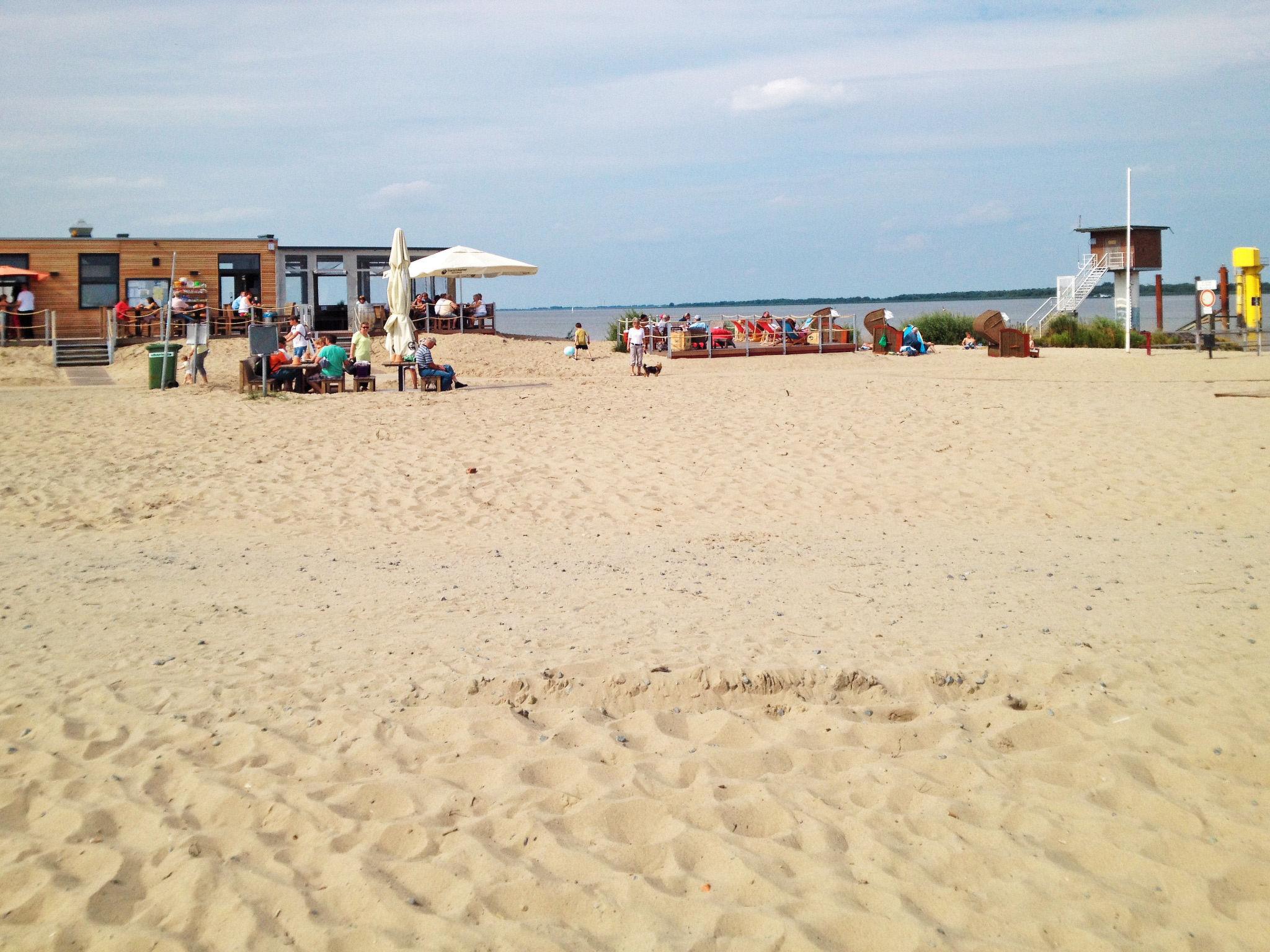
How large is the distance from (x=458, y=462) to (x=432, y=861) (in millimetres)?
7265

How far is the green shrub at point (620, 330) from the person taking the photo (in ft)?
96.8

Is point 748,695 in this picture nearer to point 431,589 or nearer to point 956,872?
point 956,872

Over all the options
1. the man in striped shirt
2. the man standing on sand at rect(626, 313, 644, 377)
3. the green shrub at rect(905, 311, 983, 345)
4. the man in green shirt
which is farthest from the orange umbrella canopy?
the green shrub at rect(905, 311, 983, 345)

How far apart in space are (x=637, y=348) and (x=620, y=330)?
1060 centimetres

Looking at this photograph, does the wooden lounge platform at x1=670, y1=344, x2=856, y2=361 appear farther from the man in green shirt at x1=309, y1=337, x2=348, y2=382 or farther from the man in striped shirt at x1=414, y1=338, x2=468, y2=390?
the man in green shirt at x1=309, y1=337, x2=348, y2=382

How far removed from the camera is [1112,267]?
44156 mm

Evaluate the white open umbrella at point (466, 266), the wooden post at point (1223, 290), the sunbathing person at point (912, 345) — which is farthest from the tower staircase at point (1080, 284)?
the white open umbrella at point (466, 266)

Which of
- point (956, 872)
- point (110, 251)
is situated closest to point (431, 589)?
point (956, 872)

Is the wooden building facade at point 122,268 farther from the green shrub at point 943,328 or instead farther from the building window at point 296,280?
the green shrub at point 943,328

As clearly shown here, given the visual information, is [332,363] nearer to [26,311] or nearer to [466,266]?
[466,266]

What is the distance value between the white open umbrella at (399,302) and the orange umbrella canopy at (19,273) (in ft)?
38.8

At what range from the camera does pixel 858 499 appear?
899cm

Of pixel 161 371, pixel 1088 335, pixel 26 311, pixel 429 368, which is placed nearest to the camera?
pixel 429 368

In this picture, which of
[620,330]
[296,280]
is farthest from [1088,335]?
[296,280]
